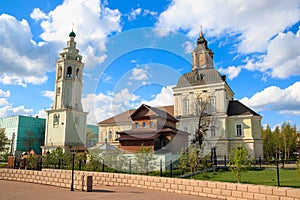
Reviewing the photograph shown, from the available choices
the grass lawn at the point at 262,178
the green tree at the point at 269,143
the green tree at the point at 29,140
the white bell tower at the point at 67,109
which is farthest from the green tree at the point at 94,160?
the green tree at the point at 29,140

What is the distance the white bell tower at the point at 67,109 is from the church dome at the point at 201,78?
1792 centimetres

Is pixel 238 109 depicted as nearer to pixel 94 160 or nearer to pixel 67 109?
pixel 67 109

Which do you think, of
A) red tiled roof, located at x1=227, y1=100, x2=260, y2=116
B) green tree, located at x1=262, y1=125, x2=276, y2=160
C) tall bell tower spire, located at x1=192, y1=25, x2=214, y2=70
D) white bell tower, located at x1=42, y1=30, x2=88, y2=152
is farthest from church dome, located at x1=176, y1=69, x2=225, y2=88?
green tree, located at x1=262, y1=125, x2=276, y2=160

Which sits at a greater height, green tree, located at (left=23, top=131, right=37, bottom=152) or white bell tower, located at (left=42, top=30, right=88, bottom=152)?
white bell tower, located at (left=42, top=30, right=88, bottom=152)

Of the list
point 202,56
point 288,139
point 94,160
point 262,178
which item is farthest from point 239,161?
point 288,139

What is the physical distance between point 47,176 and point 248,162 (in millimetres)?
9847

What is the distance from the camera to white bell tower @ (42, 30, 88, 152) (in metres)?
41.2

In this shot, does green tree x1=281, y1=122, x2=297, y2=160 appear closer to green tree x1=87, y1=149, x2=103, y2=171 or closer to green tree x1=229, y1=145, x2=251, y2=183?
green tree x1=229, y1=145, x2=251, y2=183

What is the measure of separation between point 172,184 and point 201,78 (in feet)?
104

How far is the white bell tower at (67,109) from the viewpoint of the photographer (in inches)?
1620

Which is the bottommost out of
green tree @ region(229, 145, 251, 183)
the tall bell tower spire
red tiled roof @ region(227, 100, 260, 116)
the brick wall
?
the brick wall

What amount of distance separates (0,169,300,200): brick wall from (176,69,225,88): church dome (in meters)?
29.9

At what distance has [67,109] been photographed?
4131 centimetres

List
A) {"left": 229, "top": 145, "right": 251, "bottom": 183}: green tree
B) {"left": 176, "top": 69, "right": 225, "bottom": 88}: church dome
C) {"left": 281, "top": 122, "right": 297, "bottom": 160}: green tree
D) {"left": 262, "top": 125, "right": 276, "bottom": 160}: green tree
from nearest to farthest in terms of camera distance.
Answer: {"left": 229, "top": 145, "right": 251, "bottom": 183}: green tree → {"left": 176, "top": 69, "right": 225, "bottom": 88}: church dome → {"left": 281, "top": 122, "right": 297, "bottom": 160}: green tree → {"left": 262, "top": 125, "right": 276, "bottom": 160}: green tree
